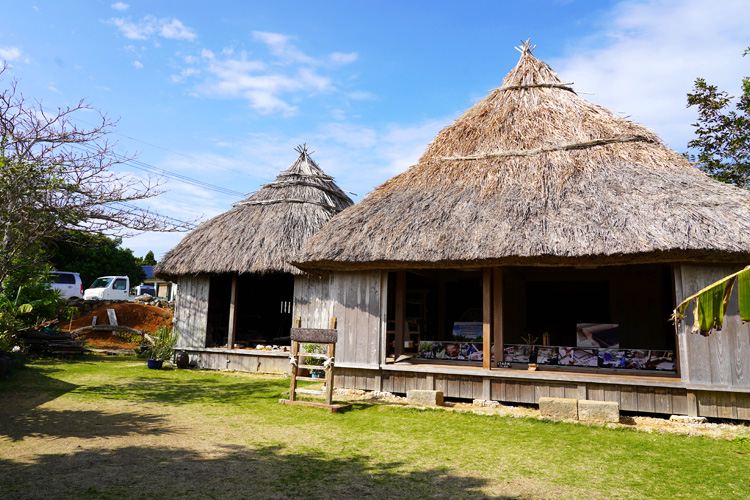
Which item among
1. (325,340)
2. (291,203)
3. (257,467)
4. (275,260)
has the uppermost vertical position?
(291,203)

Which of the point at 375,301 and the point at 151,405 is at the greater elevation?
the point at 375,301

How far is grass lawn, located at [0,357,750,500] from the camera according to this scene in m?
4.30

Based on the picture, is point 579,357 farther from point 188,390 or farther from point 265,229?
point 265,229

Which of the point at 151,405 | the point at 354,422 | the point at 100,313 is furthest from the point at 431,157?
the point at 100,313

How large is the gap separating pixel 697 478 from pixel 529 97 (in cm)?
810

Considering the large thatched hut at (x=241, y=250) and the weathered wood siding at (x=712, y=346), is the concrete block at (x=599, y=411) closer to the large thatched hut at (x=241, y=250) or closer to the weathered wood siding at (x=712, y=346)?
the weathered wood siding at (x=712, y=346)

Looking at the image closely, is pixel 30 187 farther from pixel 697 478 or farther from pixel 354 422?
pixel 697 478

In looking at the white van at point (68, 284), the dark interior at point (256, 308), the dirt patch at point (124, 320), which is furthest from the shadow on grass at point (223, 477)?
the white van at point (68, 284)

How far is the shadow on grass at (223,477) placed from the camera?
Result: 4.11 metres

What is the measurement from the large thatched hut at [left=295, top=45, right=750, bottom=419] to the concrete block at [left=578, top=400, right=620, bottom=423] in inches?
19.6

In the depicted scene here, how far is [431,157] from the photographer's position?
10500 millimetres

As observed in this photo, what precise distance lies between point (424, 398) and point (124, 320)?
15.0 meters

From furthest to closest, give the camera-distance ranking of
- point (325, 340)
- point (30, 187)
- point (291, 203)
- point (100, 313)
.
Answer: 1. point (100, 313)
2. point (291, 203)
3. point (325, 340)
4. point (30, 187)

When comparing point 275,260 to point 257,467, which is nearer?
point 257,467
